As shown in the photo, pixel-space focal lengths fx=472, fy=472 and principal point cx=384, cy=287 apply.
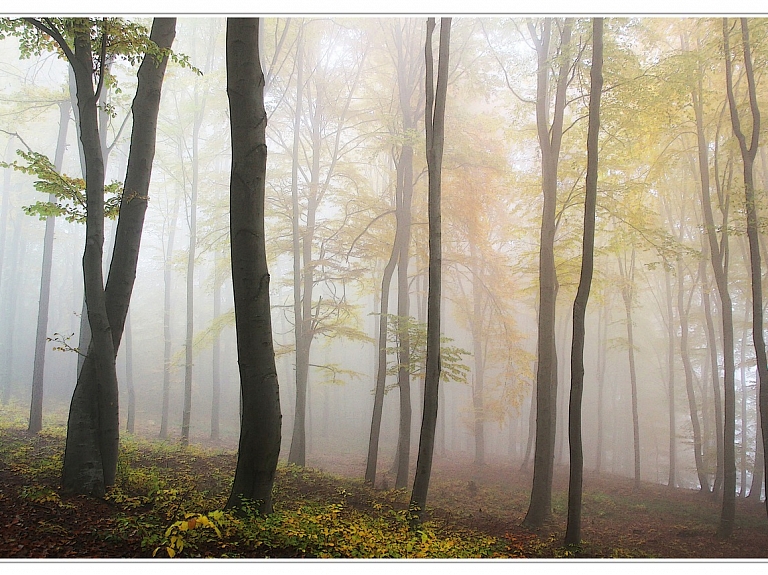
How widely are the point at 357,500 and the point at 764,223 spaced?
6.30m

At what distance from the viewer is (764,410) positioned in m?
5.77

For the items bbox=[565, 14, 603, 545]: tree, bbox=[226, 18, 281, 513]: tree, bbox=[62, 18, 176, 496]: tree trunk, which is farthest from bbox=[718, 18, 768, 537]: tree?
bbox=[62, 18, 176, 496]: tree trunk

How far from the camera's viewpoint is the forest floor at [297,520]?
347cm

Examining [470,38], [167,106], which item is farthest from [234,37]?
[167,106]

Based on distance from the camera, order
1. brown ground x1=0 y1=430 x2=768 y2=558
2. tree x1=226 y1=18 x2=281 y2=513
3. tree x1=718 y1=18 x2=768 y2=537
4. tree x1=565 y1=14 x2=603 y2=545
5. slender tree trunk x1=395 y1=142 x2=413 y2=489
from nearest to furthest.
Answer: brown ground x1=0 y1=430 x2=768 y2=558 < tree x1=226 y1=18 x2=281 y2=513 < tree x1=565 y1=14 x2=603 y2=545 < tree x1=718 y1=18 x2=768 y2=537 < slender tree trunk x1=395 y1=142 x2=413 y2=489

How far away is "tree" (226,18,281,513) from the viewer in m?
3.89

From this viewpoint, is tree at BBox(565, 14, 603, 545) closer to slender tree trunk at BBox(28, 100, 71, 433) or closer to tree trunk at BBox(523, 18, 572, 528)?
tree trunk at BBox(523, 18, 572, 528)

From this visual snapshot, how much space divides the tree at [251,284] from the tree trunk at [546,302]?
3.78 metres

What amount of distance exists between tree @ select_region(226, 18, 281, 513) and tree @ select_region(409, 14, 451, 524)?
162cm

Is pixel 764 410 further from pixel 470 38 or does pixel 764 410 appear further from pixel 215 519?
pixel 470 38

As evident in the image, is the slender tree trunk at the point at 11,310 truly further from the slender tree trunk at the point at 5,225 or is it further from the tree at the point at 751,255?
the tree at the point at 751,255

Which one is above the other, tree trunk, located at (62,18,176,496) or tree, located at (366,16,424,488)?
tree, located at (366,16,424,488)

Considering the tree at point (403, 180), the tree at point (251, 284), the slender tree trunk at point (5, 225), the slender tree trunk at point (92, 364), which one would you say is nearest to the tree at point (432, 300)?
the tree at point (251, 284)

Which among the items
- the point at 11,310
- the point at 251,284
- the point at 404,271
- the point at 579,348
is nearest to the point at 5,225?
the point at 11,310
